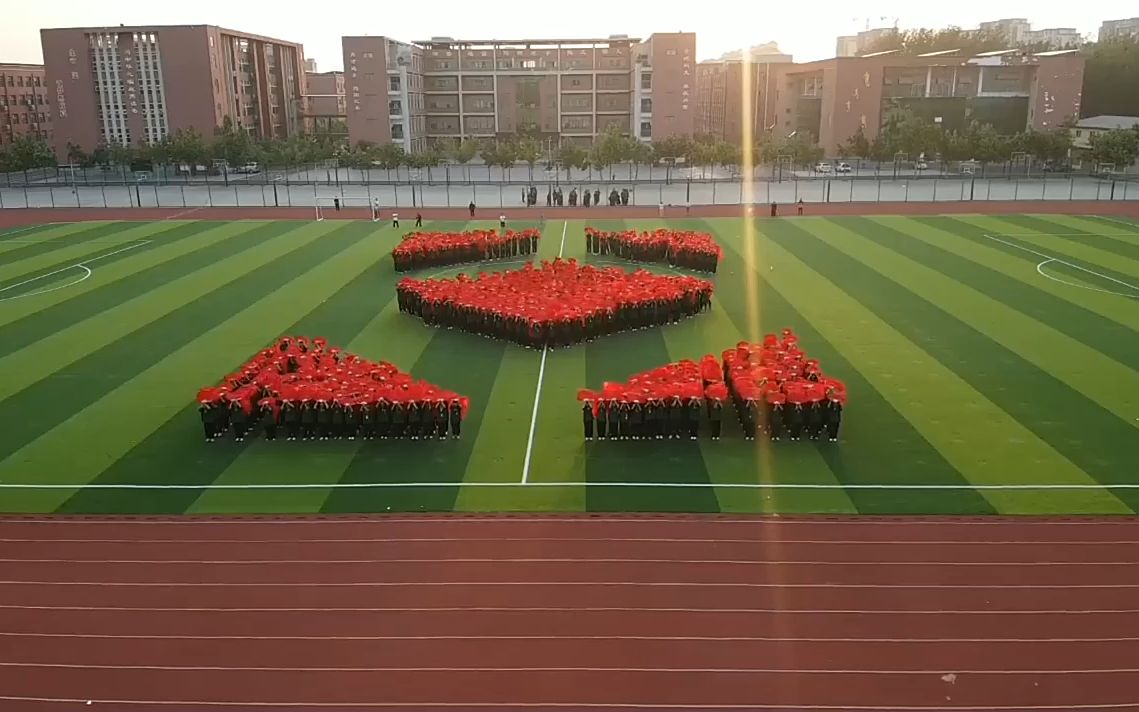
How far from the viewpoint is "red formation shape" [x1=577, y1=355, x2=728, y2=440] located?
16.7 m

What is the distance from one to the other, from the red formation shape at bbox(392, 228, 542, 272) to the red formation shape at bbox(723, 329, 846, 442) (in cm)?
1764

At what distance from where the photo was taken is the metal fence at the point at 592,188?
5706 centimetres

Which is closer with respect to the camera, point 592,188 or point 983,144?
point 592,188

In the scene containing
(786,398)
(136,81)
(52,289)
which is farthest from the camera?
(136,81)

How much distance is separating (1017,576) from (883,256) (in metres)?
25.0

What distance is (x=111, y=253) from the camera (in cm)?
3791

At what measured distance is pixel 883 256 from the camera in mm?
35188

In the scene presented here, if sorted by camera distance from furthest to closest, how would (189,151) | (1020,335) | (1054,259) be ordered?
(189,151), (1054,259), (1020,335)

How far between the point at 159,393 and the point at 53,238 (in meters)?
28.2

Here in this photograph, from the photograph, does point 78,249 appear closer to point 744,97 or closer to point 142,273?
point 142,273

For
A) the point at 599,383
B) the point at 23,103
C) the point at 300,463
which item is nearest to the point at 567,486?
the point at 300,463

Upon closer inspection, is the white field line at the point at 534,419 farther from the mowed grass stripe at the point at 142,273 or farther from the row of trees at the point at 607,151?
the row of trees at the point at 607,151

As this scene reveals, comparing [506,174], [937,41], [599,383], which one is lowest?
[599,383]

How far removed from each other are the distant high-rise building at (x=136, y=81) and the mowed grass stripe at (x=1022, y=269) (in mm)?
75868
